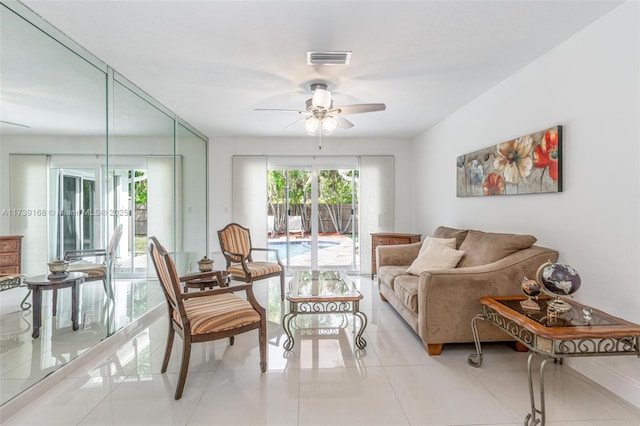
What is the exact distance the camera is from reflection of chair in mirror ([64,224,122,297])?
8.08ft

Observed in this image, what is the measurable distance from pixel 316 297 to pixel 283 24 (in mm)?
2110

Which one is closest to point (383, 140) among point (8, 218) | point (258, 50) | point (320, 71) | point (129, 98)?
point (320, 71)

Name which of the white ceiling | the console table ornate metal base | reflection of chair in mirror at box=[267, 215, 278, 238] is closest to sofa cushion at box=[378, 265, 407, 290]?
the console table ornate metal base

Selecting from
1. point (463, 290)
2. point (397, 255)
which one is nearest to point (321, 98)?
point (463, 290)

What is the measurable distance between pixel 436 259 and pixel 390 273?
0.54 m

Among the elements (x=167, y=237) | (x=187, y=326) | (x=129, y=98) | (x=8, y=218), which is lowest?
(x=187, y=326)

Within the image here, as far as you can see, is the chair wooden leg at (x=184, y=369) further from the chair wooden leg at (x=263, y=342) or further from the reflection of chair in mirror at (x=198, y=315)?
the chair wooden leg at (x=263, y=342)

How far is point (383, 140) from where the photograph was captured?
566 cm

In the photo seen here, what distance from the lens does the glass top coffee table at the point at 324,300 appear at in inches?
107

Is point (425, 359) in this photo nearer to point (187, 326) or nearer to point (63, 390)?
point (187, 326)

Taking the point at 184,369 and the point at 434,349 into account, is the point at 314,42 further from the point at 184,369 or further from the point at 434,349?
the point at 434,349

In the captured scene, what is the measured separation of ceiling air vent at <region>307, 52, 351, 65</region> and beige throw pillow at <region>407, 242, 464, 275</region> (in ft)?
7.10

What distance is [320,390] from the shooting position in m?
2.11

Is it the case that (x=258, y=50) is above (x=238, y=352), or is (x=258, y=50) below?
above
